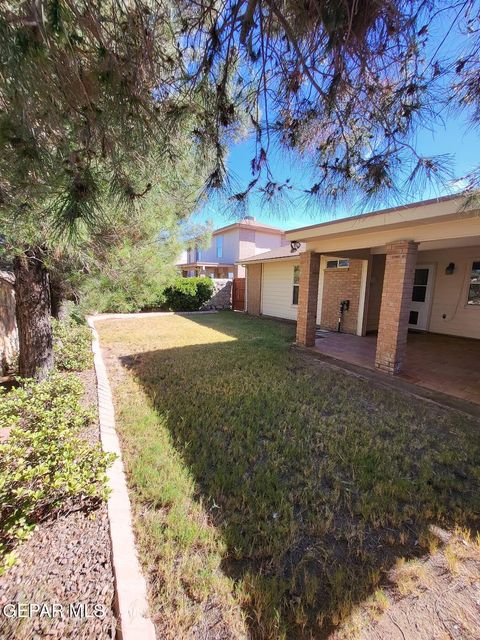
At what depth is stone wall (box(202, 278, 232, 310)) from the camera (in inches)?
645

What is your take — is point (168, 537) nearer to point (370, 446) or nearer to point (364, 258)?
point (370, 446)

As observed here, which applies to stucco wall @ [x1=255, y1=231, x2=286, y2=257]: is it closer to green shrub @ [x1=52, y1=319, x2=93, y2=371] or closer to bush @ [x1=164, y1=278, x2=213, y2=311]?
bush @ [x1=164, y1=278, x2=213, y2=311]

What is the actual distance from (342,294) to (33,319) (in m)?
8.57

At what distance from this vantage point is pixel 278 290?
12.9 meters

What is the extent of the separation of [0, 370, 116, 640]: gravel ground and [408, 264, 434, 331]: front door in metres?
9.91

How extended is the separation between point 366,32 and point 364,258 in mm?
7261

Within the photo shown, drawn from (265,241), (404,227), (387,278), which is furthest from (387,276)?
(265,241)

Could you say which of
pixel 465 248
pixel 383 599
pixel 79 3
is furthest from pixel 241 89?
pixel 465 248

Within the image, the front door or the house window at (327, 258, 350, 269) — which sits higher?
the house window at (327, 258, 350, 269)

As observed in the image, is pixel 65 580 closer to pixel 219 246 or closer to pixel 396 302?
pixel 396 302

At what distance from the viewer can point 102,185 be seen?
178 centimetres

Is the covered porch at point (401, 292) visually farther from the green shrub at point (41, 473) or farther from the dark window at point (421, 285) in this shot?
the green shrub at point (41, 473)

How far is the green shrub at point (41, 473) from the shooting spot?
5.71 ft

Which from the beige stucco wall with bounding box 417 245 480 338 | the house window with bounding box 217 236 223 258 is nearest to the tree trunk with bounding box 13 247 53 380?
the beige stucco wall with bounding box 417 245 480 338
